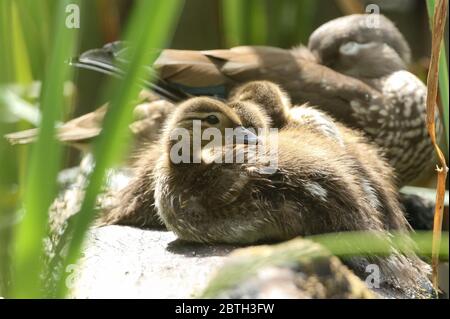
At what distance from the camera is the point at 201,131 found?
8.54ft

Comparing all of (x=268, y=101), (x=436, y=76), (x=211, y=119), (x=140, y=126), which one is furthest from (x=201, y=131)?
(x=140, y=126)

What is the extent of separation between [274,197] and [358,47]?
6.23 feet

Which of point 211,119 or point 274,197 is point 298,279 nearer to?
point 274,197

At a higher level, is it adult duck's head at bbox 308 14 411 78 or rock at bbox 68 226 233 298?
adult duck's head at bbox 308 14 411 78

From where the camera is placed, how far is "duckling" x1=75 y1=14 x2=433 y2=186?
146 inches

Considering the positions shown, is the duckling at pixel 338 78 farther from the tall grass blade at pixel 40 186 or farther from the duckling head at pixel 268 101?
the tall grass blade at pixel 40 186

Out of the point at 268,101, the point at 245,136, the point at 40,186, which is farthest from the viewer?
the point at 268,101

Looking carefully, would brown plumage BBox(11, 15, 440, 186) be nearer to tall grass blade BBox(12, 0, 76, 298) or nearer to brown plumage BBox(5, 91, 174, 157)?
brown plumage BBox(5, 91, 174, 157)

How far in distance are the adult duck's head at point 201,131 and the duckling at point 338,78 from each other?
104 cm

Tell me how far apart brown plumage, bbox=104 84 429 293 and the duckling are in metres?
1.07

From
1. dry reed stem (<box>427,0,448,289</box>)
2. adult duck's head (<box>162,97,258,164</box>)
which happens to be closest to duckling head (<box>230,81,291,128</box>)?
adult duck's head (<box>162,97,258,164</box>)

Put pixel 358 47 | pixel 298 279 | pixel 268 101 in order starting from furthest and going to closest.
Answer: pixel 358 47 → pixel 268 101 → pixel 298 279

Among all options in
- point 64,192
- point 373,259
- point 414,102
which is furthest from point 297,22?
point 373,259
